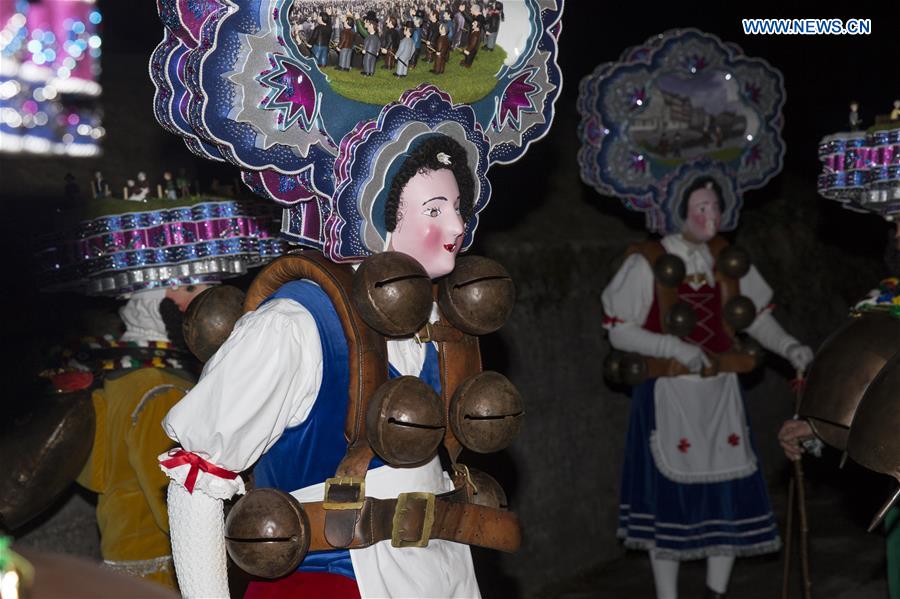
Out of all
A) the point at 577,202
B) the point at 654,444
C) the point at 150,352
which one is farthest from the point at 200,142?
the point at 577,202

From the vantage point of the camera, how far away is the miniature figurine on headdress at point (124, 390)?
3.76 m

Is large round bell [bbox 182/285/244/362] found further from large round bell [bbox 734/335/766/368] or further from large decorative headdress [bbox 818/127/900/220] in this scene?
large round bell [bbox 734/335/766/368]

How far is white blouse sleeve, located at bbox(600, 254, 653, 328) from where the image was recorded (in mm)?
5359

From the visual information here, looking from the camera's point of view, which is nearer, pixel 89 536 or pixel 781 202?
pixel 89 536

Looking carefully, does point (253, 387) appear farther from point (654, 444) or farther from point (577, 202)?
point (577, 202)

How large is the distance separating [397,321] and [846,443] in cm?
170

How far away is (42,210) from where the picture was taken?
5.08 metres

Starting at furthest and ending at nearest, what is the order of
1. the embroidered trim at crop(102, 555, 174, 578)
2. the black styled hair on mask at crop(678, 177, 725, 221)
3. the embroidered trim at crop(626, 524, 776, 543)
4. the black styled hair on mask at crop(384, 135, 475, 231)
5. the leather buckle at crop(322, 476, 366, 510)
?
1. the black styled hair on mask at crop(678, 177, 725, 221)
2. the embroidered trim at crop(626, 524, 776, 543)
3. the embroidered trim at crop(102, 555, 174, 578)
4. the black styled hair on mask at crop(384, 135, 475, 231)
5. the leather buckle at crop(322, 476, 366, 510)

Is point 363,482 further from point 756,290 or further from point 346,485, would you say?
point 756,290

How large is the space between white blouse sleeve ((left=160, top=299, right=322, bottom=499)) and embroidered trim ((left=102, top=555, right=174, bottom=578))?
4.76ft

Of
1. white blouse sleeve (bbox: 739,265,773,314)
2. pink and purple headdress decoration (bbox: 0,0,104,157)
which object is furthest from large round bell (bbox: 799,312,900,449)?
pink and purple headdress decoration (bbox: 0,0,104,157)

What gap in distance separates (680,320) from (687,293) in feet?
0.68

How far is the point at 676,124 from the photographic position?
223 inches

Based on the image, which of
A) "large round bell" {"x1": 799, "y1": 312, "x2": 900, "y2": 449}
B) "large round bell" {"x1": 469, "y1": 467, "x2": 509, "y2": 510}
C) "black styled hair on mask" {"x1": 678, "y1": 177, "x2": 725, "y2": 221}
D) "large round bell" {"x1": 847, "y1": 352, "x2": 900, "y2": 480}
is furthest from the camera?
"black styled hair on mask" {"x1": 678, "y1": 177, "x2": 725, "y2": 221}
